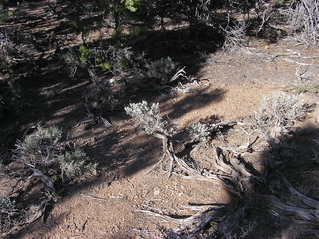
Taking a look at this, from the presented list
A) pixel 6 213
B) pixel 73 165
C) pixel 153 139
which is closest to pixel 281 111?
pixel 153 139

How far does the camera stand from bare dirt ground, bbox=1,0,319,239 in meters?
3.45

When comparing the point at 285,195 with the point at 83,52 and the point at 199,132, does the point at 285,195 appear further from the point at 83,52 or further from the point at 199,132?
the point at 83,52

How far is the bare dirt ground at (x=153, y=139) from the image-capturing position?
3.45 m

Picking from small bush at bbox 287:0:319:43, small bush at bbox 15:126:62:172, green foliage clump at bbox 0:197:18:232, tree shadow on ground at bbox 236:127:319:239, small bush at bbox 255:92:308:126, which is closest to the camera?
tree shadow on ground at bbox 236:127:319:239

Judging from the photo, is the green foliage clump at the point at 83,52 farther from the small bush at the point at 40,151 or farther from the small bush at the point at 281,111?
the small bush at the point at 281,111

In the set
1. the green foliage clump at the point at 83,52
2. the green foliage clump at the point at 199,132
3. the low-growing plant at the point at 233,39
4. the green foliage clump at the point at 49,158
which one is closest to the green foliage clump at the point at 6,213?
the green foliage clump at the point at 49,158

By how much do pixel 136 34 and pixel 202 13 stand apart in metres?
2.74

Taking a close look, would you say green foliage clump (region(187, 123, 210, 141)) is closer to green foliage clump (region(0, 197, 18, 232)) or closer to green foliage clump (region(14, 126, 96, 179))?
green foliage clump (region(14, 126, 96, 179))

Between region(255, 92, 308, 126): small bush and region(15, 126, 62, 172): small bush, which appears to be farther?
region(255, 92, 308, 126): small bush

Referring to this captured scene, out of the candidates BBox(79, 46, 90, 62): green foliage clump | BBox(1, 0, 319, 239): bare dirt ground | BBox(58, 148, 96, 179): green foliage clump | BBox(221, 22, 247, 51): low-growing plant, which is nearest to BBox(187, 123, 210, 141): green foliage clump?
BBox(1, 0, 319, 239): bare dirt ground

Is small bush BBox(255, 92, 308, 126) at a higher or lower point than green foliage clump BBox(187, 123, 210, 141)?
higher

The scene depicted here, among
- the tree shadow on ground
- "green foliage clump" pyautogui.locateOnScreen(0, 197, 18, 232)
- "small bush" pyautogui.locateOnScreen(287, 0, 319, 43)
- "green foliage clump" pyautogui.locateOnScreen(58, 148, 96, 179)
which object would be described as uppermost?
"small bush" pyautogui.locateOnScreen(287, 0, 319, 43)

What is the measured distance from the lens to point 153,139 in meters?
5.00

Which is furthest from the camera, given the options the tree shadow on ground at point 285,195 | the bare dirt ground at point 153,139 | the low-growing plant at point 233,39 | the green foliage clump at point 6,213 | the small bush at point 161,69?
the low-growing plant at point 233,39
